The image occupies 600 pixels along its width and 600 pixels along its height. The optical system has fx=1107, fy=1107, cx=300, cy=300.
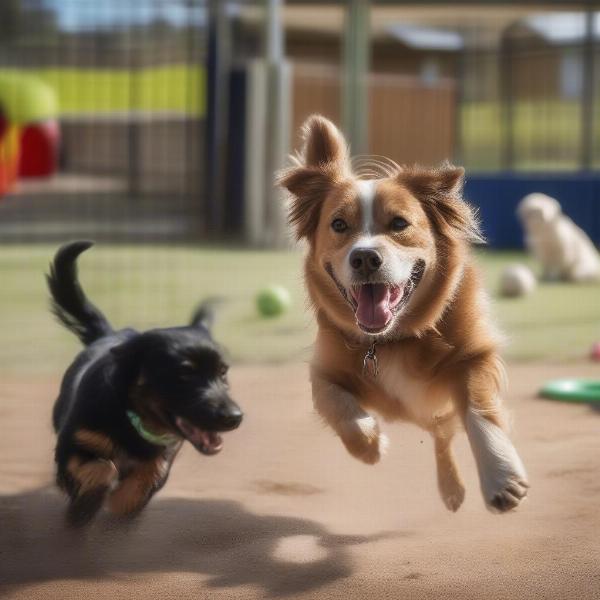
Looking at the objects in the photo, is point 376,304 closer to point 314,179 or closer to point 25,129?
point 314,179

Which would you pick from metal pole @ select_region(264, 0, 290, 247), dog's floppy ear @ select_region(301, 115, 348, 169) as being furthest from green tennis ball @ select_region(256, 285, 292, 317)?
metal pole @ select_region(264, 0, 290, 247)

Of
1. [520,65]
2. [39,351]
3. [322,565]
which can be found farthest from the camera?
[520,65]

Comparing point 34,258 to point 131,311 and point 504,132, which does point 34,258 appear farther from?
point 504,132

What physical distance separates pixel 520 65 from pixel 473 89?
1833mm

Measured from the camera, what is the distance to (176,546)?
3.36 meters

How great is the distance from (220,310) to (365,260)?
2907 mm

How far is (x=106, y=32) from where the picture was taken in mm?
17125

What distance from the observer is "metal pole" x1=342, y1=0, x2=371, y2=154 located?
15977 mm

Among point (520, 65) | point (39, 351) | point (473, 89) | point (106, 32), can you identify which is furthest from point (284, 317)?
point (473, 89)

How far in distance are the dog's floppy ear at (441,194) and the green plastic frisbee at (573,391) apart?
2316 mm

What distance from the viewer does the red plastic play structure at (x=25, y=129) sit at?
1509 centimetres

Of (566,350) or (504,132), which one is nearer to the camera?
(566,350)

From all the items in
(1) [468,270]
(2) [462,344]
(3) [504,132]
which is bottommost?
(2) [462,344]

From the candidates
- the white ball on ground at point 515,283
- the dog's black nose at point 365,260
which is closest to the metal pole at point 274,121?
the white ball on ground at point 515,283
